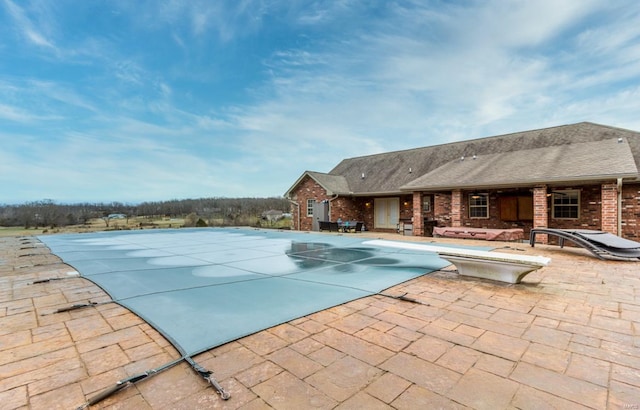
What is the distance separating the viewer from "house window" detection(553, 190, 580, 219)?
10945 mm

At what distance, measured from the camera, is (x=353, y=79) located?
52.1 feet

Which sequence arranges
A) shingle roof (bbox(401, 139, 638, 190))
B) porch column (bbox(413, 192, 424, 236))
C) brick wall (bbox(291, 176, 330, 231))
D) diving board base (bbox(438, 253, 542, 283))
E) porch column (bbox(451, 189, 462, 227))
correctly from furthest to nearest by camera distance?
brick wall (bbox(291, 176, 330, 231)) → porch column (bbox(413, 192, 424, 236)) → porch column (bbox(451, 189, 462, 227)) → shingle roof (bbox(401, 139, 638, 190)) → diving board base (bbox(438, 253, 542, 283))

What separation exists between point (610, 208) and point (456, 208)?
4.65 metres

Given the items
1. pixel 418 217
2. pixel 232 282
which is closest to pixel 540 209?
pixel 418 217

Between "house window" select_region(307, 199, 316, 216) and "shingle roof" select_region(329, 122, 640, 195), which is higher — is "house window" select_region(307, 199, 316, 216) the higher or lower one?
the lower one

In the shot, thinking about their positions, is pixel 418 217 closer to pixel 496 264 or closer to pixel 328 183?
pixel 328 183

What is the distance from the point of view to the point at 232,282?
5184 millimetres

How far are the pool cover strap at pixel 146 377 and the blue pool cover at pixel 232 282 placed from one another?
216 mm

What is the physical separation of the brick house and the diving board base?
21.9 ft

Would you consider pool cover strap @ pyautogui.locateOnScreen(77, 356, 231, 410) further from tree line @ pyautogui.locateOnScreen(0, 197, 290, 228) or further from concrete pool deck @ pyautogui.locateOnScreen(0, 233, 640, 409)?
tree line @ pyautogui.locateOnScreen(0, 197, 290, 228)

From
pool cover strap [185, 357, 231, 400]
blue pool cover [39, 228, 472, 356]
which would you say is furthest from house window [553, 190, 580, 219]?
pool cover strap [185, 357, 231, 400]

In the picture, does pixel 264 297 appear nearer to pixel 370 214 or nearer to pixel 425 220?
pixel 425 220

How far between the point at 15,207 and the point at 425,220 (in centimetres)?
2960

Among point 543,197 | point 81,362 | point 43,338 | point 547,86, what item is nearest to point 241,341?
point 81,362
